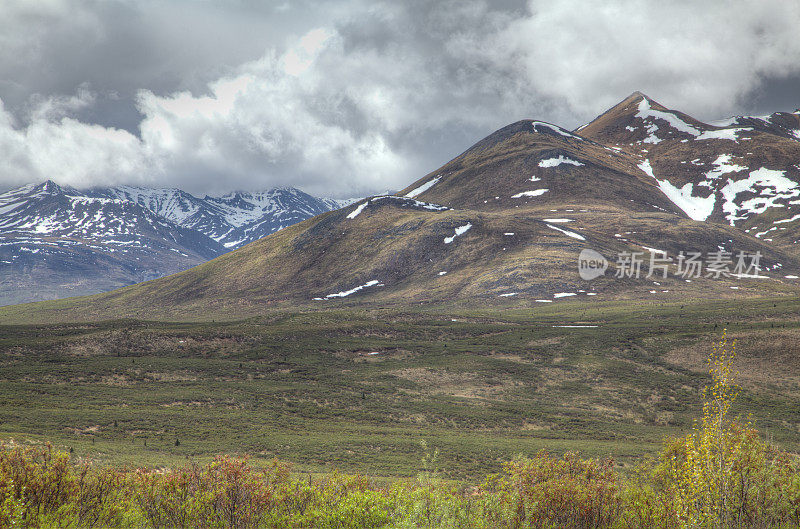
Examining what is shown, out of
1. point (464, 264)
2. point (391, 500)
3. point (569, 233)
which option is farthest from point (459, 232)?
Result: point (391, 500)

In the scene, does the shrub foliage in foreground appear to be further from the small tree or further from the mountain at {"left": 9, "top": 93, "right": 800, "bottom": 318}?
the mountain at {"left": 9, "top": 93, "right": 800, "bottom": 318}

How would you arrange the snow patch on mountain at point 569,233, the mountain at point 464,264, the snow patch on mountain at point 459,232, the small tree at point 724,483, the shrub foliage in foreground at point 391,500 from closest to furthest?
the small tree at point 724,483 < the shrub foliage in foreground at point 391,500 < the mountain at point 464,264 < the snow patch on mountain at point 569,233 < the snow patch on mountain at point 459,232

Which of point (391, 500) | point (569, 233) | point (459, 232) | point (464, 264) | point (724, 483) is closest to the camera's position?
point (724, 483)

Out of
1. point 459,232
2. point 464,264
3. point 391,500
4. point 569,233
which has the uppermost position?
point 569,233

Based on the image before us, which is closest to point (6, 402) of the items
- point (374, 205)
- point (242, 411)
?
point (242, 411)

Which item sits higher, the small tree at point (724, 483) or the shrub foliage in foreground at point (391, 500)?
the small tree at point (724, 483)

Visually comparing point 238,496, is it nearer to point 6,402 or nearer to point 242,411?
point 242,411

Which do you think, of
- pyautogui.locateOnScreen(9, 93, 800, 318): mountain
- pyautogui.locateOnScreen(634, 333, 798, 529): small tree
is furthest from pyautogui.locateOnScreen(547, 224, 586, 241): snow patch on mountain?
pyautogui.locateOnScreen(634, 333, 798, 529): small tree

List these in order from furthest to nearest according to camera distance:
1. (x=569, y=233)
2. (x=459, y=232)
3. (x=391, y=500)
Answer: (x=459, y=232) → (x=569, y=233) → (x=391, y=500)

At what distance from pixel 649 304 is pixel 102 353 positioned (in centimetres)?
10792

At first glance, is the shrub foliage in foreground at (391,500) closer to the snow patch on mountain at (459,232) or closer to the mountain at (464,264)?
the mountain at (464,264)

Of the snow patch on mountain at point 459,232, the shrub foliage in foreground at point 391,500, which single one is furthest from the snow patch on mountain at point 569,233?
the shrub foliage in foreground at point 391,500

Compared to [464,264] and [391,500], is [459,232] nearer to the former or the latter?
[464,264]

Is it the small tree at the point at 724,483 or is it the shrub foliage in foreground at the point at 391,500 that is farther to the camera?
the shrub foliage in foreground at the point at 391,500
